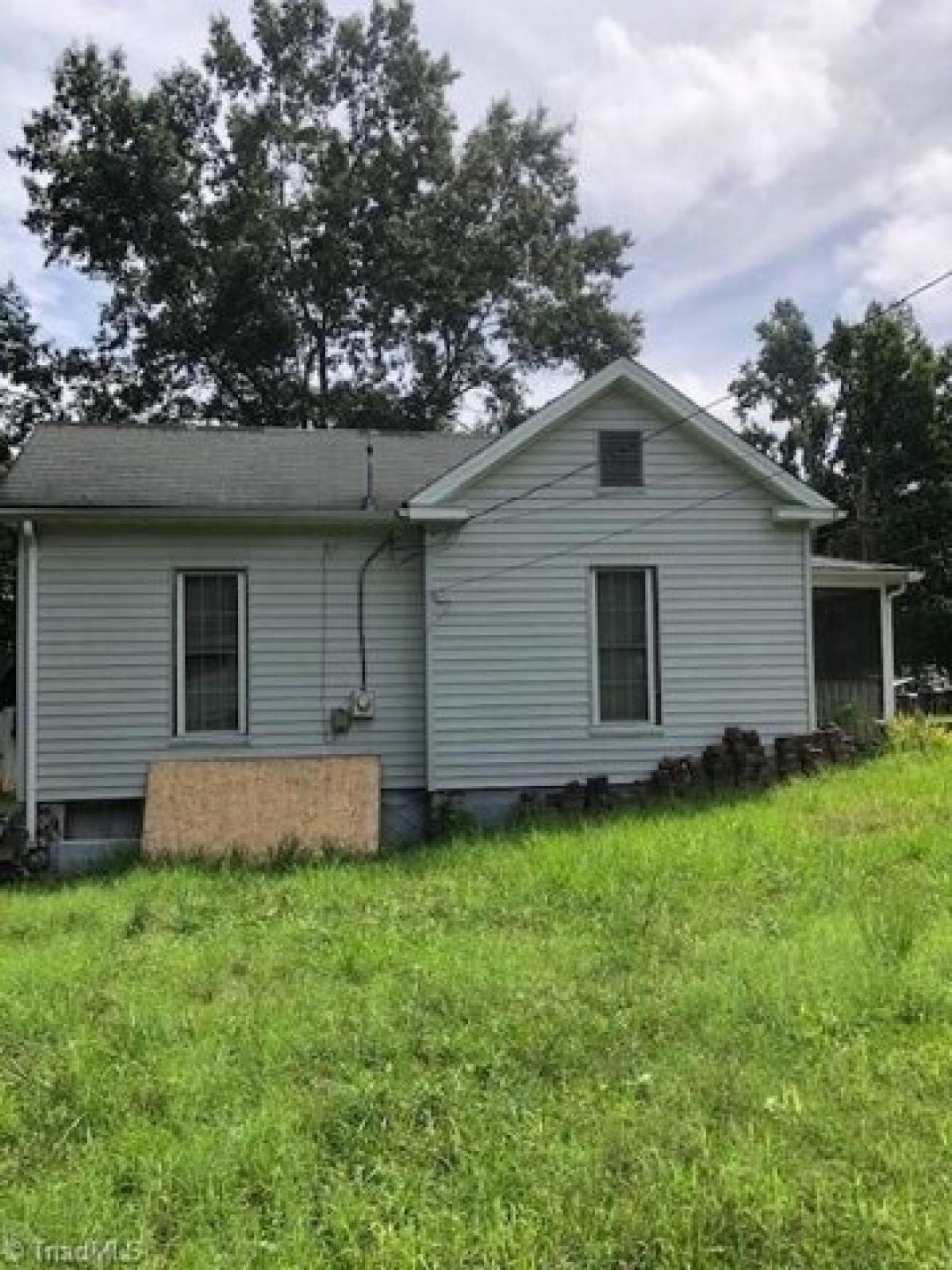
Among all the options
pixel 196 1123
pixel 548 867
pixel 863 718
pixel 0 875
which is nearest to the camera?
pixel 196 1123

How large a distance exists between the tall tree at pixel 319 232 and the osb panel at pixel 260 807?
1892 cm

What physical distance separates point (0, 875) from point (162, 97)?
24.2 metres

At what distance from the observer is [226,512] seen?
10.6 m

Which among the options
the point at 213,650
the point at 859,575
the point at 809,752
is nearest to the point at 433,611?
the point at 213,650

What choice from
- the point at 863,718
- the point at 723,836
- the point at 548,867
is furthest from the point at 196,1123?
the point at 863,718

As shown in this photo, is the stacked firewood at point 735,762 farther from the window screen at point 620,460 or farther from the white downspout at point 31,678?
the white downspout at point 31,678

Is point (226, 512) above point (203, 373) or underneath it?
→ underneath

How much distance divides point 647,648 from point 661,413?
96.1 inches

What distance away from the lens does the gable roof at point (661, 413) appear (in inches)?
432

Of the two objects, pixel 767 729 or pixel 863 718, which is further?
pixel 863 718

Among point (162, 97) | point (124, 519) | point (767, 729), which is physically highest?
point (162, 97)

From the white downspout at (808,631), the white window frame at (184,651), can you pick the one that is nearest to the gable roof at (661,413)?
the white downspout at (808,631)

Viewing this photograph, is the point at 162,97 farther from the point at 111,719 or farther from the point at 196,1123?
the point at 196,1123

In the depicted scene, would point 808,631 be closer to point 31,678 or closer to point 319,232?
point 31,678
